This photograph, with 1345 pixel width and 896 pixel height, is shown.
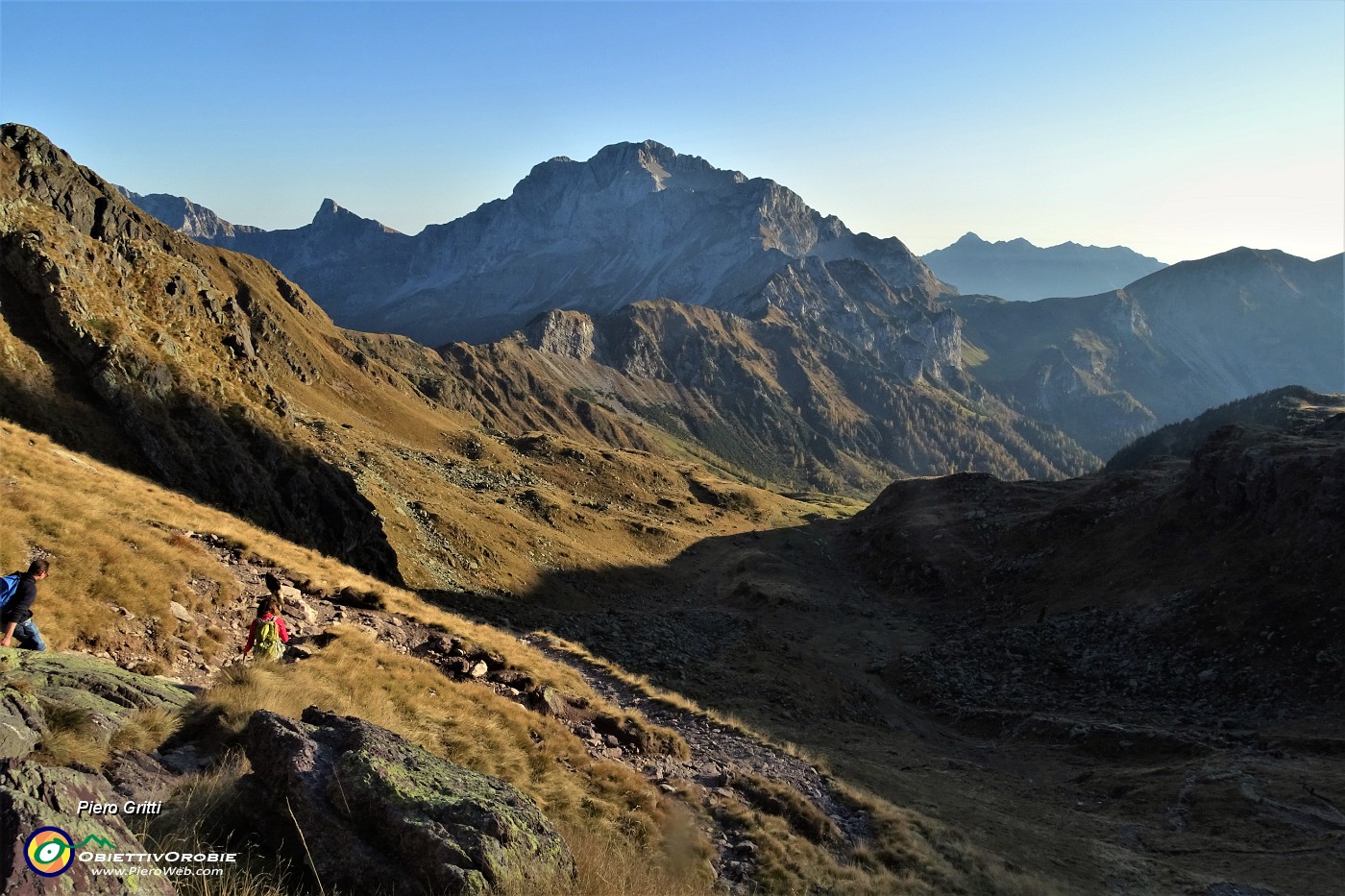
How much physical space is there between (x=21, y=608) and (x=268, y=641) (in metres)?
4.30

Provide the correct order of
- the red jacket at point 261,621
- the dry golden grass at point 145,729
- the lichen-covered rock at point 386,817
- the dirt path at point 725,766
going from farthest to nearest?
the red jacket at point 261,621 → the dirt path at point 725,766 → the dry golden grass at point 145,729 → the lichen-covered rock at point 386,817

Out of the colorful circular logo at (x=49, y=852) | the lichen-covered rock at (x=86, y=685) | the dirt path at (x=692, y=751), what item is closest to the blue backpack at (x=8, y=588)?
the lichen-covered rock at (x=86, y=685)

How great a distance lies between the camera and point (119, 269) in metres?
47.9

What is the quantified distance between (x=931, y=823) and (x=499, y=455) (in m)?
86.6

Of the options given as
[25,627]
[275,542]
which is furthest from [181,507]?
[25,627]

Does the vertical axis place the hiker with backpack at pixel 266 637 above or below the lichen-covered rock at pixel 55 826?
below

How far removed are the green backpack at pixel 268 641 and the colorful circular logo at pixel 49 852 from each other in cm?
1086

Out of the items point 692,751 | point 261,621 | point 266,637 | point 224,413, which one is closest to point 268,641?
point 266,637

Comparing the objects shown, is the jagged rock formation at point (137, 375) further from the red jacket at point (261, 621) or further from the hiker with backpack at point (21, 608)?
the hiker with backpack at point (21, 608)

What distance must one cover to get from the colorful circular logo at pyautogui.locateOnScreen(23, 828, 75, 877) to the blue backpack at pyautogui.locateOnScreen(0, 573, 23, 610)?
9774 mm

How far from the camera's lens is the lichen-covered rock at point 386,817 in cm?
661

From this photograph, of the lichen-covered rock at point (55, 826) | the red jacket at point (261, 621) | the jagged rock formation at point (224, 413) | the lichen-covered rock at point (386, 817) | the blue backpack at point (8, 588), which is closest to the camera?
the lichen-covered rock at point (55, 826)

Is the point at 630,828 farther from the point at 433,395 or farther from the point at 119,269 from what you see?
the point at 433,395

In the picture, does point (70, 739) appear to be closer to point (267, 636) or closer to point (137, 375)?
point (267, 636)
